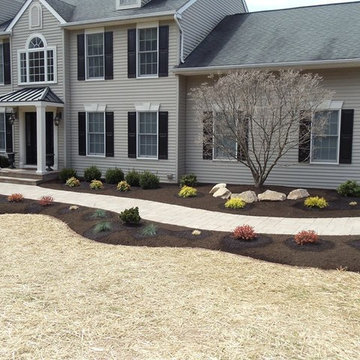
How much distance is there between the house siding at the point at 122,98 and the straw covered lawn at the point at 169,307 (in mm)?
7273

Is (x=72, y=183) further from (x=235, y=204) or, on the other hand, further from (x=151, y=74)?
(x=235, y=204)

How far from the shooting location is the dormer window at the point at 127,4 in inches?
582

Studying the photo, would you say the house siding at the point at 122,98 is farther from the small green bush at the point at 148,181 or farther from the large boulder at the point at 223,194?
the large boulder at the point at 223,194

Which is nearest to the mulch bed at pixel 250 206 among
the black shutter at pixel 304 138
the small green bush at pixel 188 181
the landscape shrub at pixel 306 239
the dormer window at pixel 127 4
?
the small green bush at pixel 188 181

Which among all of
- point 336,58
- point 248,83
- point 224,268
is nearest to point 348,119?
point 336,58

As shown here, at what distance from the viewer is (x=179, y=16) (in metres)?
13.3

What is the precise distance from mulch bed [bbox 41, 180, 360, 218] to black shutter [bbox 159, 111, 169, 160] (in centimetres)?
115

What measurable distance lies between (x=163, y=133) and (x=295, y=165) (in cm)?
450

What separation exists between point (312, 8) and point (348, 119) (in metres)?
5.78

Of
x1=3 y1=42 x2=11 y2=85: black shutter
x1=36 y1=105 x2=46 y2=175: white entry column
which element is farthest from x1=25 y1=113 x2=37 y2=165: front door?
x1=36 y1=105 x2=46 y2=175: white entry column

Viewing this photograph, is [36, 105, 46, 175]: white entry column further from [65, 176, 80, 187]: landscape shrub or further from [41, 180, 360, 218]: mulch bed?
[65, 176, 80, 187]: landscape shrub

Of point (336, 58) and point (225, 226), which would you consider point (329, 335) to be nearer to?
point (225, 226)

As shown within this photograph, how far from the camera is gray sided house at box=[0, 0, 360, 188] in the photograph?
40.1 ft

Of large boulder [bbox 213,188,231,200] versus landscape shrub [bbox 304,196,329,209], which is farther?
large boulder [bbox 213,188,231,200]
